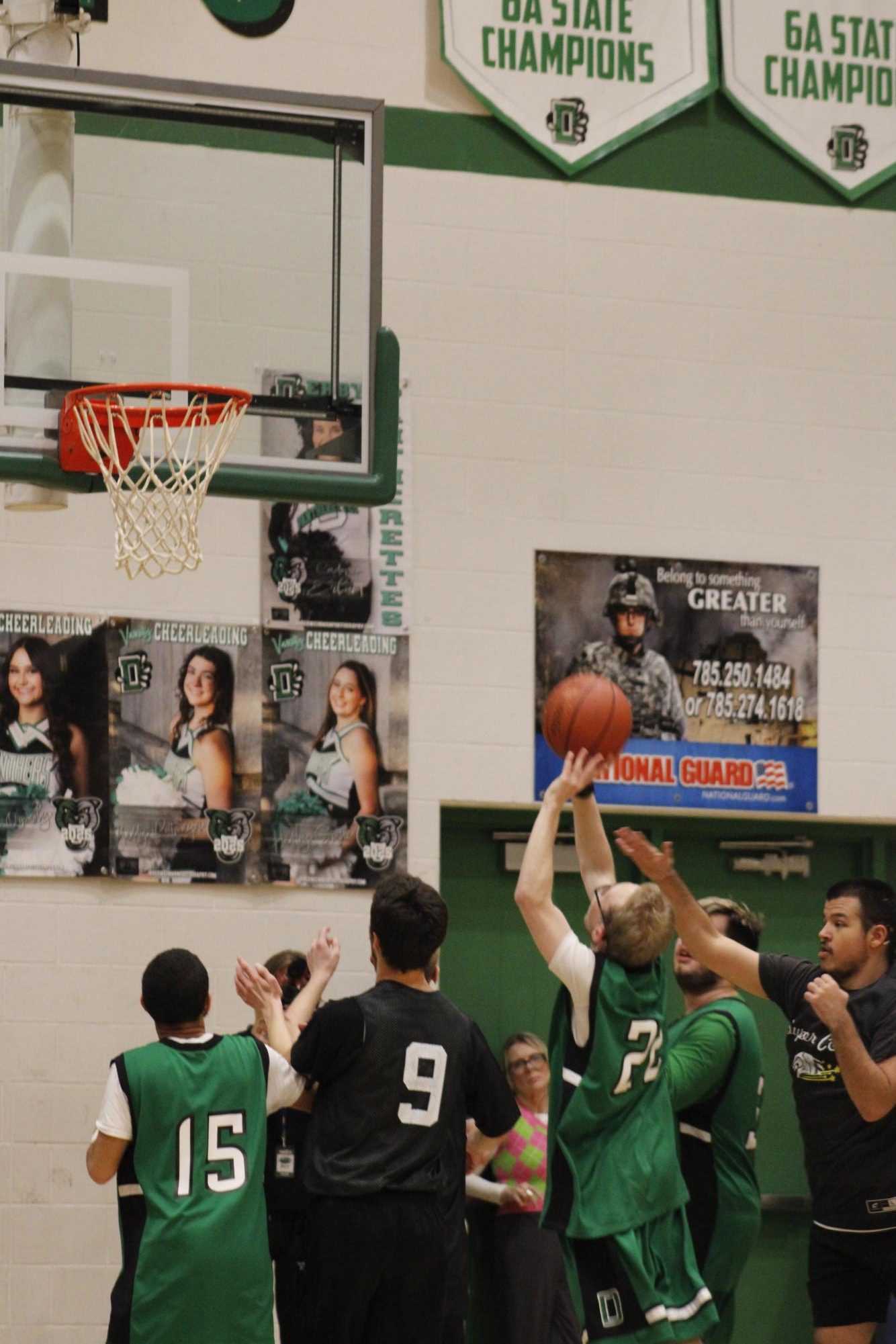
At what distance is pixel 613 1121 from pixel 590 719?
136 cm

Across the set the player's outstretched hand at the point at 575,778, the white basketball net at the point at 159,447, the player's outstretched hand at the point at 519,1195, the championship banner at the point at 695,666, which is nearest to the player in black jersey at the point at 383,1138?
the player's outstretched hand at the point at 575,778

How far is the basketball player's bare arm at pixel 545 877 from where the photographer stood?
17.4 ft

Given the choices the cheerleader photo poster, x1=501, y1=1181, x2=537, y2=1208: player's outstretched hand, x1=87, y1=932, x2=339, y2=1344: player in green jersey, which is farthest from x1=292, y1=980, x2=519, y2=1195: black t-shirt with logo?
the cheerleader photo poster

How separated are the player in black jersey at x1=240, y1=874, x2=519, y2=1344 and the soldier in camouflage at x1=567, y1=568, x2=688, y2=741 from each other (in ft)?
9.54

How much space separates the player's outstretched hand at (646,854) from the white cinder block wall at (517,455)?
7.59 feet

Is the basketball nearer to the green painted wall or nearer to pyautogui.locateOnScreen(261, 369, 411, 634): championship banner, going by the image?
pyautogui.locateOnScreen(261, 369, 411, 634): championship banner

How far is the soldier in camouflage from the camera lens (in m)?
8.14

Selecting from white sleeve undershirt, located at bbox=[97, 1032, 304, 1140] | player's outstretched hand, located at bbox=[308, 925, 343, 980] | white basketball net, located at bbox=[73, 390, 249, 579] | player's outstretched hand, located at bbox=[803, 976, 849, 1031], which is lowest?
white sleeve undershirt, located at bbox=[97, 1032, 304, 1140]

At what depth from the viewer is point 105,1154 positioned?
198 inches

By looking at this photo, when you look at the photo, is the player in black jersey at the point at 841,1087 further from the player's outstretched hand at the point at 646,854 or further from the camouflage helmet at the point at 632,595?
the camouflage helmet at the point at 632,595

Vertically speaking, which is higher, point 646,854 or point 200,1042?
point 646,854

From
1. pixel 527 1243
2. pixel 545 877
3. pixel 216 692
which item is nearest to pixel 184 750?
pixel 216 692

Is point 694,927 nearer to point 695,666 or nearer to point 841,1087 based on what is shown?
point 841,1087

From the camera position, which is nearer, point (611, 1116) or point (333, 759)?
point (611, 1116)
